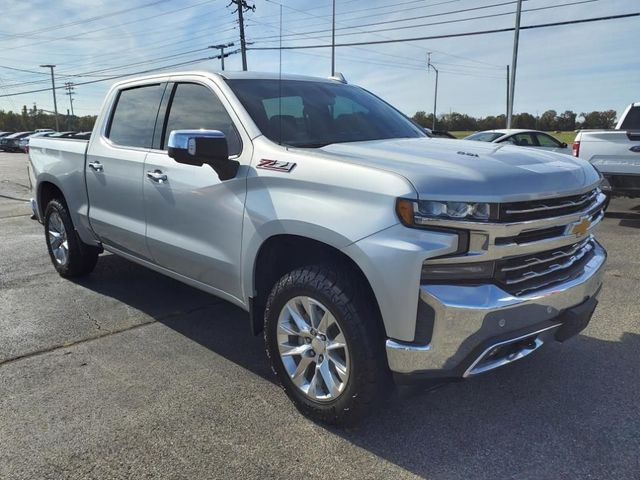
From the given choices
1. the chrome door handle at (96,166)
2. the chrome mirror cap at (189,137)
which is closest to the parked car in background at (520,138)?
the chrome door handle at (96,166)

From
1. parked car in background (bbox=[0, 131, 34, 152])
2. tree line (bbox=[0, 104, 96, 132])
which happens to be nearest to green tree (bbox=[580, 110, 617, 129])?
parked car in background (bbox=[0, 131, 34, 152])

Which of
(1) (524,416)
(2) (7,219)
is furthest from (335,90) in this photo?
(2) (7,219)

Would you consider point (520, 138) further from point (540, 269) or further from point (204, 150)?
→ point (204, 150)

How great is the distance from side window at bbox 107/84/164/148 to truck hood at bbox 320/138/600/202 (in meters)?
1.70

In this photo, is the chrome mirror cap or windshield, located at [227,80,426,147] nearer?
the chrome mirror cap

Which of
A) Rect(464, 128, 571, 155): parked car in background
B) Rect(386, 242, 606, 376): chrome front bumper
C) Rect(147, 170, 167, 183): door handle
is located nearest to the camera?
Rect(386, 242, 606, 376): chrome front bumper

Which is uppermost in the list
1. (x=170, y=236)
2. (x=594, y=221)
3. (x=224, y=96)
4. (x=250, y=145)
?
(x=224, y=96)

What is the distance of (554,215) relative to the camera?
270cm

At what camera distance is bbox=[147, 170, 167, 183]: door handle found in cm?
376

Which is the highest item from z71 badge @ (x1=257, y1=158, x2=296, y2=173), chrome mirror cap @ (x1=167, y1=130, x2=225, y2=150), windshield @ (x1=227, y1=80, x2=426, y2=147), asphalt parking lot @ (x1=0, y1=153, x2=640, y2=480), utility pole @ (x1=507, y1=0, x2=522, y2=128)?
utility pole @ (x1=507, y1=0, x2=522, y2=128)

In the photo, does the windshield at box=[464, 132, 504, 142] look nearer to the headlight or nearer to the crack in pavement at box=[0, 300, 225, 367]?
the crack in pavement at box=[0, 300, 225, 367]

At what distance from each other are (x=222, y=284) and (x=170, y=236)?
60 cm

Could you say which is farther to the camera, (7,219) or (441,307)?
(7,219)

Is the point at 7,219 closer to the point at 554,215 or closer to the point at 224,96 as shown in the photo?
the point at 224,96
